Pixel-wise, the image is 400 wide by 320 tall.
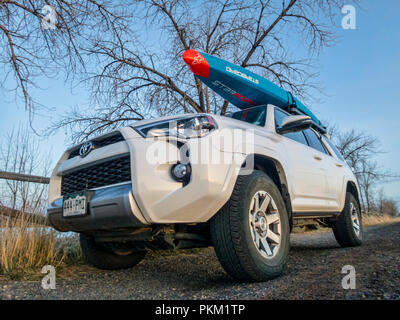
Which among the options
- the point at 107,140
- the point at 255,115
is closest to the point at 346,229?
the point at 255,115

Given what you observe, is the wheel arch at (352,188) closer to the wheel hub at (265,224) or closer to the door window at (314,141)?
the door window at (314,141)

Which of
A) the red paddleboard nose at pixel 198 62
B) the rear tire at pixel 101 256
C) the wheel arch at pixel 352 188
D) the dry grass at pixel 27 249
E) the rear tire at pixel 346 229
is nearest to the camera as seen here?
the dry grass at pixel 27 249

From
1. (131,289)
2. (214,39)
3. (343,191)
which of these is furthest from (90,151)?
(214,39)

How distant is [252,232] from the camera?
244 cm

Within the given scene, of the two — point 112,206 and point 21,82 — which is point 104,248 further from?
point 21,82

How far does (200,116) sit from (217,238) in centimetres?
94

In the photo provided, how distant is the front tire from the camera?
7.45ft

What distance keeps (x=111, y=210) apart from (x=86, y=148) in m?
0.80

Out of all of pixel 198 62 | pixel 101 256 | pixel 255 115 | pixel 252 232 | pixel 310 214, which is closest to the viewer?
pixel 252 232

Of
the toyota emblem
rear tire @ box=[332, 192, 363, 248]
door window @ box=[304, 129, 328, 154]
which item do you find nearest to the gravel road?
the toyota emblem

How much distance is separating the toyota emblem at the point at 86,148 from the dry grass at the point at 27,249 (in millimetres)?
1303

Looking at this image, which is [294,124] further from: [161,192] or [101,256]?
[101,256]

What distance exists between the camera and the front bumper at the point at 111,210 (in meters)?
2.18

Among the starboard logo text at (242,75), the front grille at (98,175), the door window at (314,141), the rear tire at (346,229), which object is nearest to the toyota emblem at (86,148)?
the front grille at (98,175)
